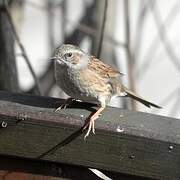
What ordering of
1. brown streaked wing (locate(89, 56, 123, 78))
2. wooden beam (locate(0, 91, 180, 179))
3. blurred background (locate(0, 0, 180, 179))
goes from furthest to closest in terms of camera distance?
blurred background (locate(0, 0, 180, 179)), brown streaked wing (locate(89, 56, 123, 78)), wooden beam (locate(0, 91, 180, 179))

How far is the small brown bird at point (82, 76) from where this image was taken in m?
3.06

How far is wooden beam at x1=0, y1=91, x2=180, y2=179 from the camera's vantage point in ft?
7.24

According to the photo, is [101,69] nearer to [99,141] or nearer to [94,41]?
[94,41]

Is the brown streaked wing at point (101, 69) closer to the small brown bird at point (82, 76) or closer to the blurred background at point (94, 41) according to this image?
the small brown bird at point (82, 76)

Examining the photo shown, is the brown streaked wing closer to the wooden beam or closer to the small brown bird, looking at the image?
the small brown bird

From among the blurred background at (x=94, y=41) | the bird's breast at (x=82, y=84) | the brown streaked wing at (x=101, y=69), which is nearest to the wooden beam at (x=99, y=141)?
the blurred background at (x=94, y=41)

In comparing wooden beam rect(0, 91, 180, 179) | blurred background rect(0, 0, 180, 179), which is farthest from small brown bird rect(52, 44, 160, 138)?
wooden beam rect(0, 91, 180, 179)

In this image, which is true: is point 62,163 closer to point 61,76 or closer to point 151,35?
point 61,76

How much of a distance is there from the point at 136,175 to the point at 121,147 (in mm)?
116

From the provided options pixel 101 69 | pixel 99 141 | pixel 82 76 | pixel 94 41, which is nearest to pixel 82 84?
pixel 82 76

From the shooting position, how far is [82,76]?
3.16m

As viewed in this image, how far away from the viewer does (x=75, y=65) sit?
10.4 feet

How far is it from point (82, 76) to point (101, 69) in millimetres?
135

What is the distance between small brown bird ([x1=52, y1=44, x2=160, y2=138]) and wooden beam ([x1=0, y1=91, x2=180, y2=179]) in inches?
26.9
